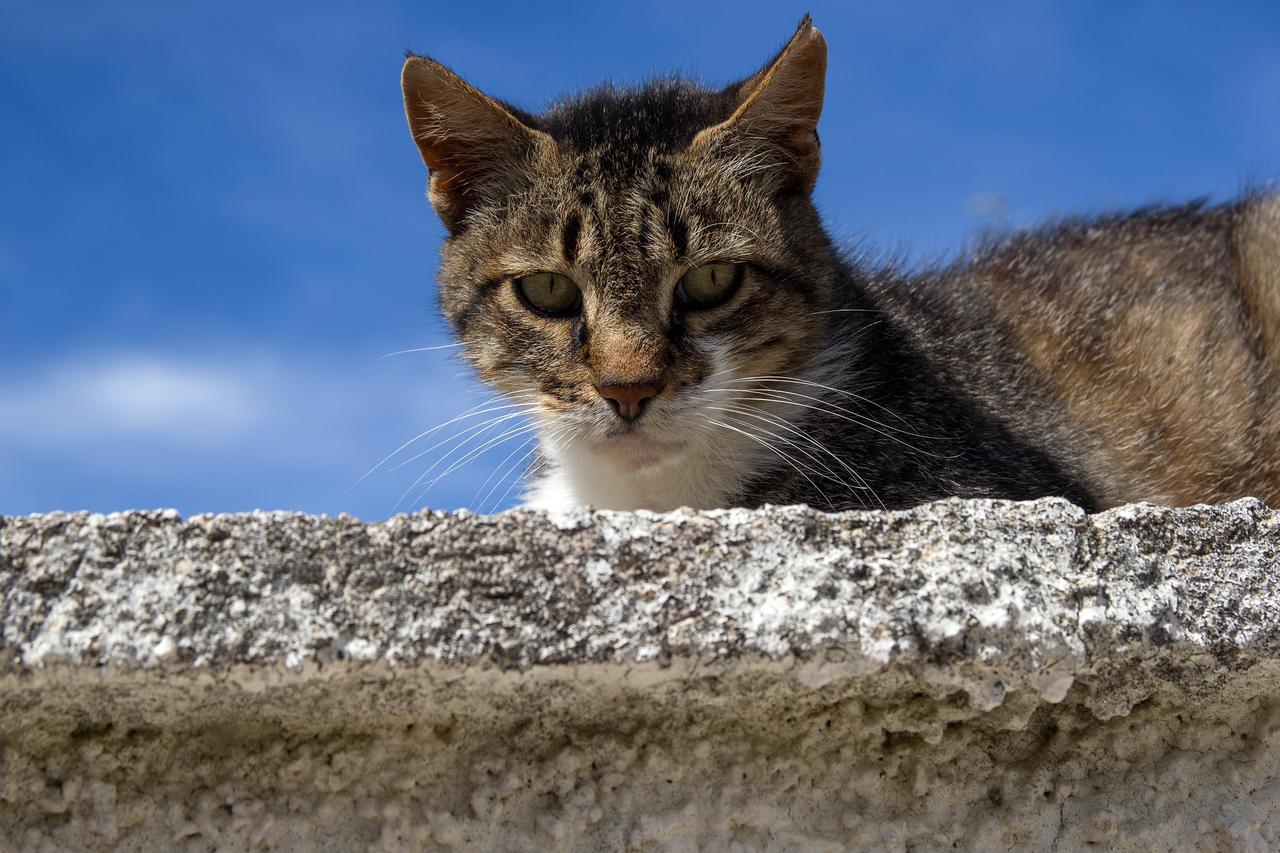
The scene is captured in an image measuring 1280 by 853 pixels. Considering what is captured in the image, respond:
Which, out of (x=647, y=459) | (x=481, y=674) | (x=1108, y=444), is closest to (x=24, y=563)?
(x=481, y=674)

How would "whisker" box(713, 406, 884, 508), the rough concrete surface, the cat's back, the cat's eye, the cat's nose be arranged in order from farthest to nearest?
the cat's back < the cat's eye < "whisker" box(713, 406, 884, 508) < the cat's nose < the rough concrete surface

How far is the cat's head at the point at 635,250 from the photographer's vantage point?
2.62 m

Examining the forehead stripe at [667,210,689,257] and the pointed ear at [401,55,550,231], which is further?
the pointed ear at [401,55,550,231]

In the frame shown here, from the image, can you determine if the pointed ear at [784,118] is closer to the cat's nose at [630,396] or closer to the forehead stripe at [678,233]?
the forehead stripe at [678,233]

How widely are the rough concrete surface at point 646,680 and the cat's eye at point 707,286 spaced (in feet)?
4.58

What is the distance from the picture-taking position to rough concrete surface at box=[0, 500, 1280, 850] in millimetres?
1236

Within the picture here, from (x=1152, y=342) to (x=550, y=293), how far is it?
80.6 inches

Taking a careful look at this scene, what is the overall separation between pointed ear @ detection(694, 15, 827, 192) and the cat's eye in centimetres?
29

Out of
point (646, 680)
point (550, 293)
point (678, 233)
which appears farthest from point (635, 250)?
point (646, 680)

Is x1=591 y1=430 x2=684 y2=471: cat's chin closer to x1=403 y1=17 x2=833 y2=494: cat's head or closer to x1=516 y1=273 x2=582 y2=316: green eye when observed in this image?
x1=403 y1=17 x2=833 y2=494: cat's head

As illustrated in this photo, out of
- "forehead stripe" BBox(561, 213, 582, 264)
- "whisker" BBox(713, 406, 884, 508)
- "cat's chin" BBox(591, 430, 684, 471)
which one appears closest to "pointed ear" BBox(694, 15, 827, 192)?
"forehead stripe" BBox(561, 213, 582, 264)

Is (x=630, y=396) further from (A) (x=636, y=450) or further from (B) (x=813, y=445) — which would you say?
(B) (x=813, y=445)

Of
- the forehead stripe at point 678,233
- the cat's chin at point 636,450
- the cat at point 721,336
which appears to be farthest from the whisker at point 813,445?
the forehead stripe at point 678,233

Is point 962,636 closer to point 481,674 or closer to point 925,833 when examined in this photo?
point 925,833
